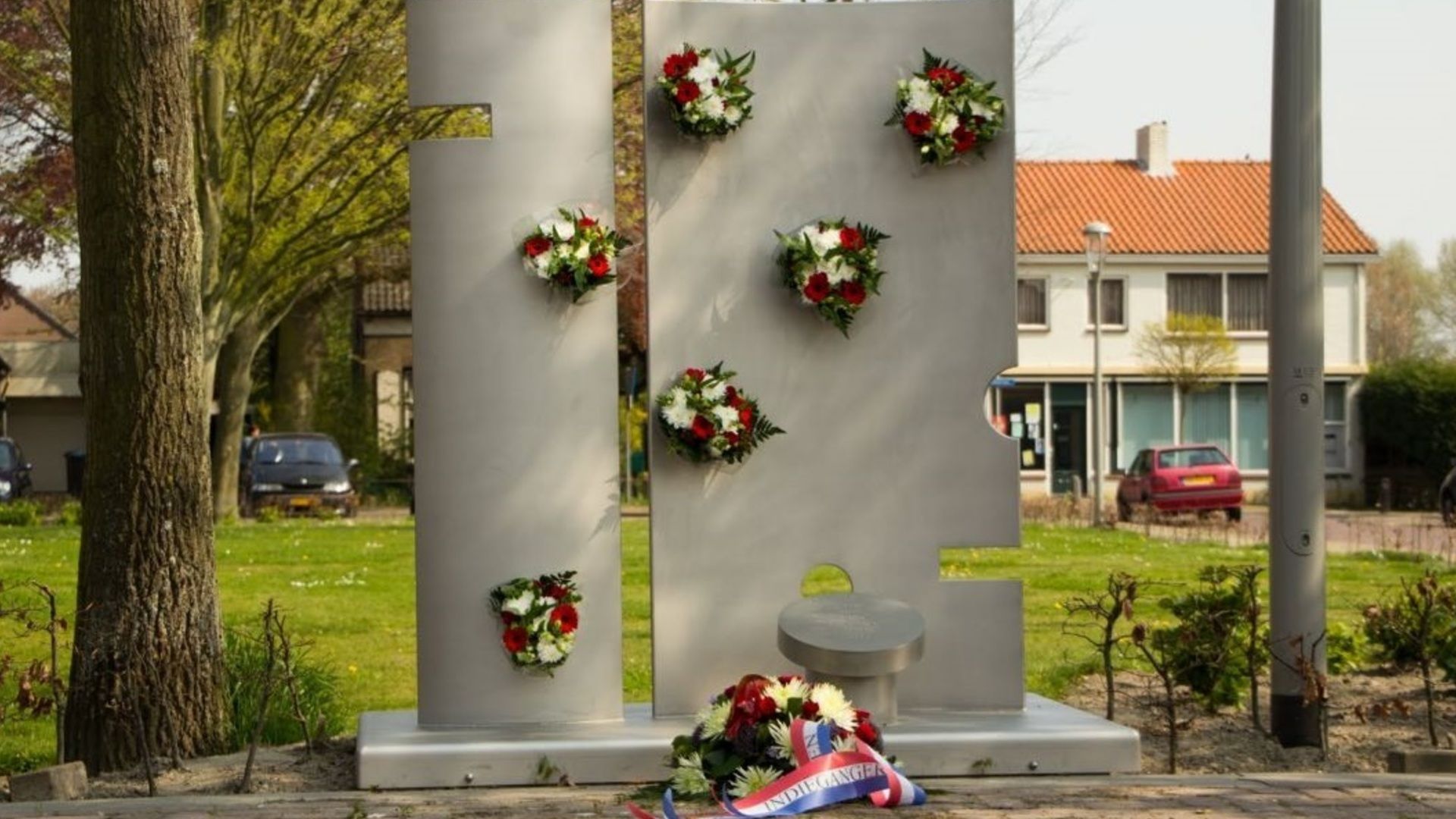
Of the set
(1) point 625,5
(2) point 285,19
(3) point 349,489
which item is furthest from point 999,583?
(3) point 349,489

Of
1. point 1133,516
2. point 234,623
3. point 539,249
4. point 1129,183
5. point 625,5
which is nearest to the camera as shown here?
point 539,249

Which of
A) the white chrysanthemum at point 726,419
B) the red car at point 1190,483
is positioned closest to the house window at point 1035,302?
the red car at point 1190,483

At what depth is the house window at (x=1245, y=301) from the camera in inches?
1957

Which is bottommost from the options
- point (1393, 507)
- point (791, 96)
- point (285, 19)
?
point (1393, 507)

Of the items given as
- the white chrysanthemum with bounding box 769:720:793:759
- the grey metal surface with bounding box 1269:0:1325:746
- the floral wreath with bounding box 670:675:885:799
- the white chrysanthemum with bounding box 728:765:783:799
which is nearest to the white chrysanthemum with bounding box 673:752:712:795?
the floral wreath with bounding box 670:675:885:799

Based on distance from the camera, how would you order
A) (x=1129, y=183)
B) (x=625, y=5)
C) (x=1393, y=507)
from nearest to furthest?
(x=625, y=5) < (x=1393, y=507) < (x=1129, y=183)

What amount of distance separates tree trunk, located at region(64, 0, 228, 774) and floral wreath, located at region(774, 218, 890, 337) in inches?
102

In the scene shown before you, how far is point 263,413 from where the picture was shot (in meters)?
42.4

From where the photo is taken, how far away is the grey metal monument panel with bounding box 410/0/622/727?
8727 mm

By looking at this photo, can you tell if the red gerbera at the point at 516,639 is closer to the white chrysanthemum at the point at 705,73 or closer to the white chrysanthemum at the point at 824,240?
the white chrysanthemum at the point at 824,240

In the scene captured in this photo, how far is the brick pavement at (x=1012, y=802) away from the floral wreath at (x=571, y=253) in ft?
6.95

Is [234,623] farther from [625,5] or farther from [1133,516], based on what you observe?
[1133,516]

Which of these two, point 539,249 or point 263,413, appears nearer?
point 539,249

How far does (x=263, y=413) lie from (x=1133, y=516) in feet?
59.0
